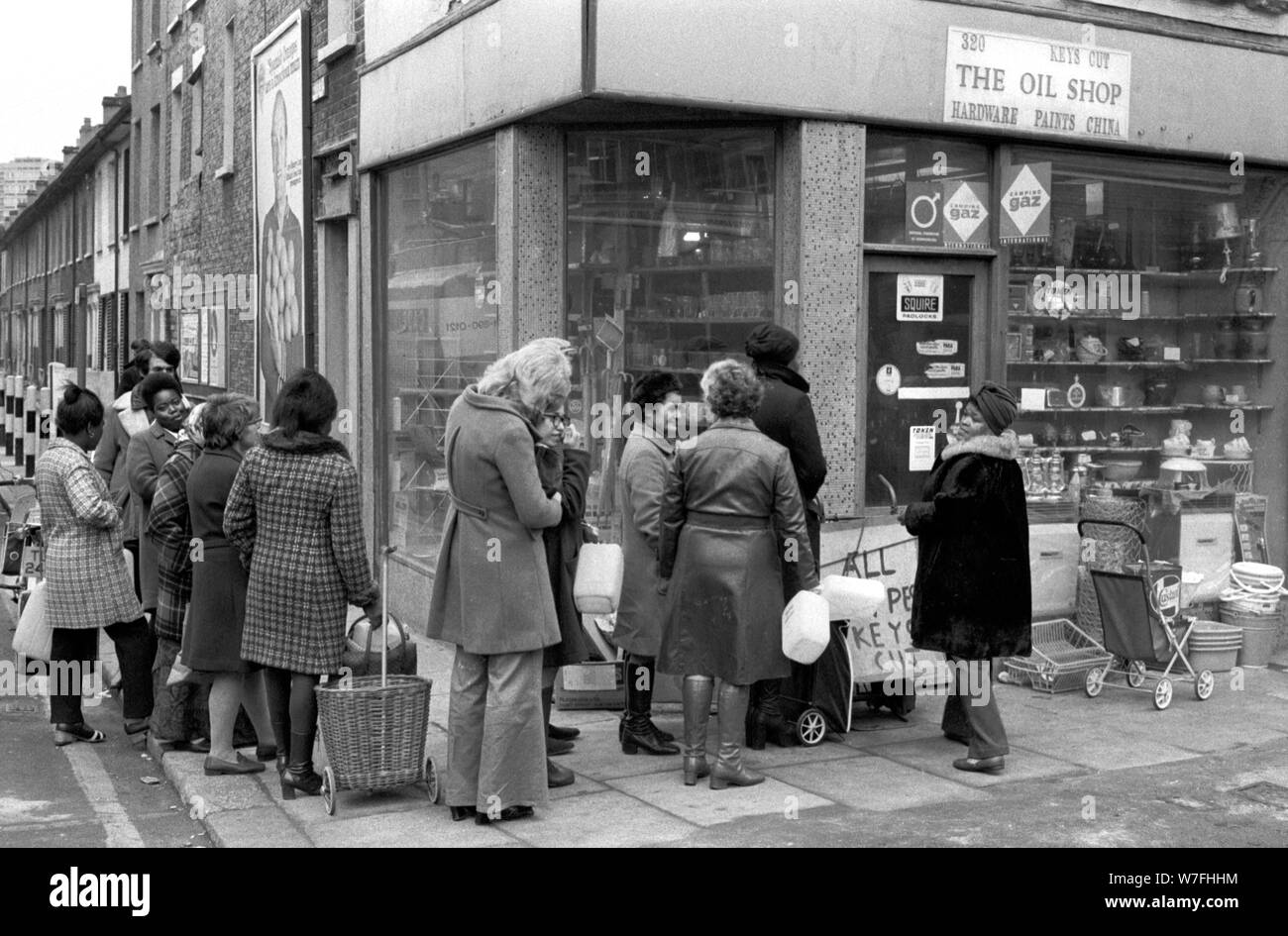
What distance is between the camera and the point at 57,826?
6555 millimetres

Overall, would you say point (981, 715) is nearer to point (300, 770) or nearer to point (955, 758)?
point (955, 758)

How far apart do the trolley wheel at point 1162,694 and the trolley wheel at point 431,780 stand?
431 centimetres

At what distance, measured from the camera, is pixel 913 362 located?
30.3ft

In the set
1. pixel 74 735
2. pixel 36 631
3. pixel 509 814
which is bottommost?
pixel 74 735

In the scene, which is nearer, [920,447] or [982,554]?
[982,554]

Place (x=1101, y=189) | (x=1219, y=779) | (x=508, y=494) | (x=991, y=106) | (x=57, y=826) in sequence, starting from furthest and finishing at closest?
(x=1101, y=189)
(x=991, y=106)
(x=1219, y=779)
(x=57, y=826)
(x=508, y=494)

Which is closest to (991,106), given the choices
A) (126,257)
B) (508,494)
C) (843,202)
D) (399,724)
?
(843,202)

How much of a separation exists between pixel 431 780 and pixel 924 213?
480 centimetres

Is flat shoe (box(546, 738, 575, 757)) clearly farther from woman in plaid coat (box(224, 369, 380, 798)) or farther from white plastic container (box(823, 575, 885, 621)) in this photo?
white plastic container (box(823, 575, 885, 621))

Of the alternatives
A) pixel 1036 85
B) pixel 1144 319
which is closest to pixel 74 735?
pixel 1036 85

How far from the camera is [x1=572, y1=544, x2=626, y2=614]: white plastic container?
22.1 ft

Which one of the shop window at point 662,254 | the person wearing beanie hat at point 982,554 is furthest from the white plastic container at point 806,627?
the shop window at point 662,254

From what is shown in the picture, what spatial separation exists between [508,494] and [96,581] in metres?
2.88

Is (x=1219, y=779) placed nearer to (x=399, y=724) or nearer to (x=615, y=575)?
(x=615, y=575)
